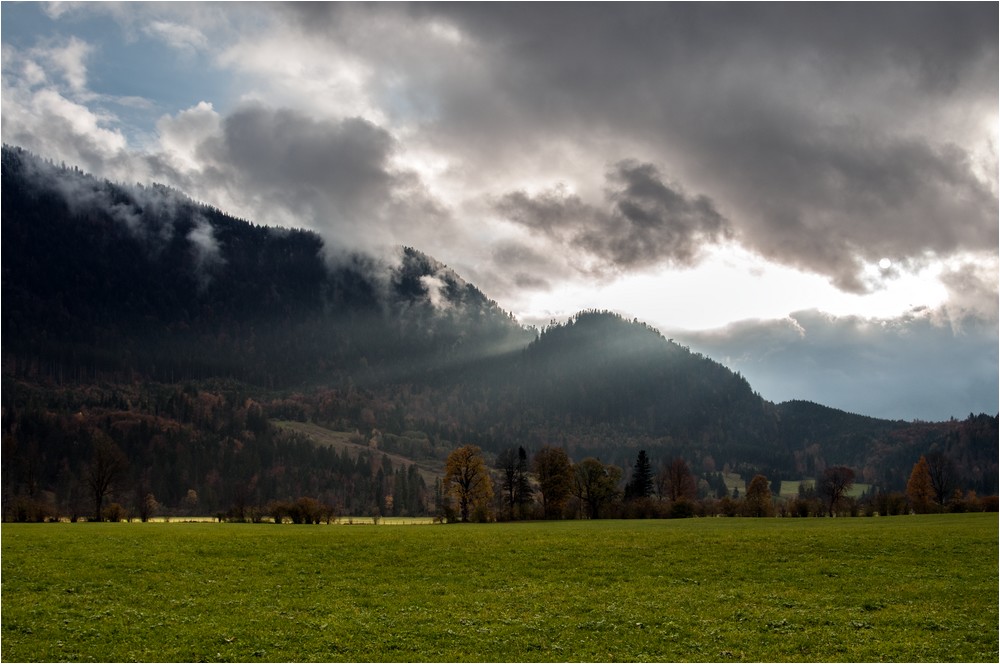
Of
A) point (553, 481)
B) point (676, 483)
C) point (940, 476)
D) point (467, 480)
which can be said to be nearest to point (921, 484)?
point (940, 476)

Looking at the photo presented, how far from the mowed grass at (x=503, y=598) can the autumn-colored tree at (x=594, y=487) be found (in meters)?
64.2

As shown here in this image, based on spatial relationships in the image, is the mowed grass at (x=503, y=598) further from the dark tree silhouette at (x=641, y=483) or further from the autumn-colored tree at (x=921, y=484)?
the autumn-colored tree at (x=921, y=484)

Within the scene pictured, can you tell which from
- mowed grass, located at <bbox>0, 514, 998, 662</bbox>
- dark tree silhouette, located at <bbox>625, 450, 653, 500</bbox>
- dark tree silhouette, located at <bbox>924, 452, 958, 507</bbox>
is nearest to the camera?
mowed grass, located at <bbox>0, 514, 998, 662</bbox>

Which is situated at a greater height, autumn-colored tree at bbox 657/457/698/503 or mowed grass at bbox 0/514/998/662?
mowed grass at bbox 0/514/998/662

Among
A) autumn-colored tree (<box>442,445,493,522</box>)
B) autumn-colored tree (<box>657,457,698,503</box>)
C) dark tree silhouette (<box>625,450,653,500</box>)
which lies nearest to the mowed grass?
autumn-colored tree (<box>442,445,493,522</box>)

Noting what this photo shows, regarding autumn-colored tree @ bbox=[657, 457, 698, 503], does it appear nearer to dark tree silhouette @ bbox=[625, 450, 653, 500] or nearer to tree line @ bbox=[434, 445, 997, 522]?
dark tree silhouette @ bbox=[625, 450, 653, 500]

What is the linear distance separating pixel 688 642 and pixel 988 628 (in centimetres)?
1587

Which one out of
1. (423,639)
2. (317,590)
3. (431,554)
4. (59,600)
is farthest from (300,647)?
(431,554)

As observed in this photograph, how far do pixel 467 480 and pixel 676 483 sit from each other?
1984 inches

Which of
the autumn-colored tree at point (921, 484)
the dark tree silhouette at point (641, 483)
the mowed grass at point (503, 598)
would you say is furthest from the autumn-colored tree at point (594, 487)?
the autumn-colored tree at point (921, 484)

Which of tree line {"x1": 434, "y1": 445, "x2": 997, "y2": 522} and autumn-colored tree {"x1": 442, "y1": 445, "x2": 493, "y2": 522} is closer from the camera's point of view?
tree line {"x1": 434, "y1": 445, "x2": 997, "y2": 522}

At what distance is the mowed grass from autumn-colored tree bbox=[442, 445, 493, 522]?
61957 mm

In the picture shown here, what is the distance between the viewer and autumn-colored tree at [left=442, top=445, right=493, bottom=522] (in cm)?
12531

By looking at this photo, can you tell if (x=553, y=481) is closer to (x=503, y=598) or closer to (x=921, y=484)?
(x=921, y=484)
